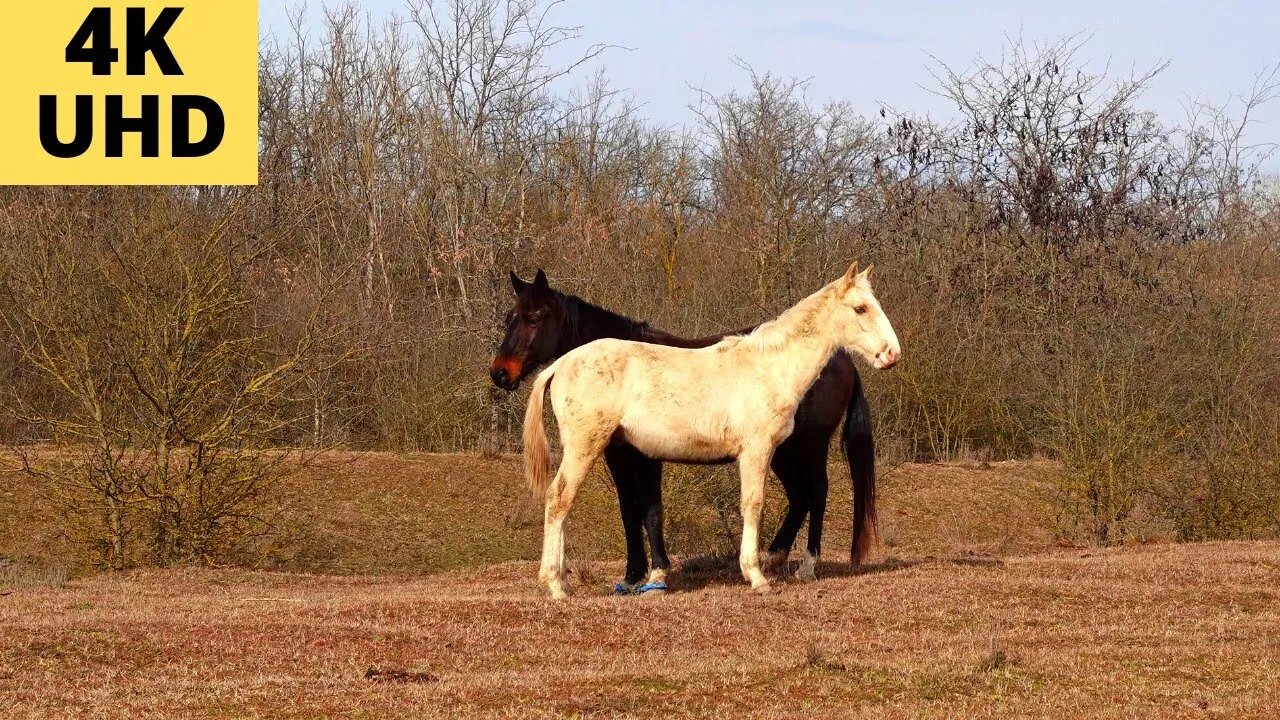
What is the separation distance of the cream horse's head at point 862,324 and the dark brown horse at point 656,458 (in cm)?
114

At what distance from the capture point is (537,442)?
11758mm

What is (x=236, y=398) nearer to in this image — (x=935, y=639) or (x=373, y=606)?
(x=373, y=606)

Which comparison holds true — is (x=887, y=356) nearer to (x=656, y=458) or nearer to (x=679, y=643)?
(x=656, y=458)

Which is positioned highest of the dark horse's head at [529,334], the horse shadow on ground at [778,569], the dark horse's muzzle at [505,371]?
the dark horse's head at [529,334]

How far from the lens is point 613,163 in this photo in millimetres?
51188

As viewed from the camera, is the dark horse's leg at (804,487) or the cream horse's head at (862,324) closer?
the cream horse's head at (862,324)

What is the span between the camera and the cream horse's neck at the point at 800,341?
467 inches

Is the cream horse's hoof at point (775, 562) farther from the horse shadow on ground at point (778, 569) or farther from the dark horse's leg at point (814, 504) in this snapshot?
the dark horse's leg at point (814, 504)

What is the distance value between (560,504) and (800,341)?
2.40 meters

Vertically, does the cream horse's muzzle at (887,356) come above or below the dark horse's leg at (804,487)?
above

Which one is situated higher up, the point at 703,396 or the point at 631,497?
the point at 703,396

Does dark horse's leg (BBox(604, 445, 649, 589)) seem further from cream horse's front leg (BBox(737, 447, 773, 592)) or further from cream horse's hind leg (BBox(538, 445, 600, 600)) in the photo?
cream horse's front leg (BBox(737, 447, 773, 592))

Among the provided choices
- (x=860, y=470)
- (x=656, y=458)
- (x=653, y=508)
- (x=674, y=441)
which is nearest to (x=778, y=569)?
(x=860, y=470)

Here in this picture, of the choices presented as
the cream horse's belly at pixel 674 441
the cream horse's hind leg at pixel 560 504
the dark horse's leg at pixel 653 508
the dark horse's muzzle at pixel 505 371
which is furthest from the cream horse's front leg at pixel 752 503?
the dark horse's muzzle at pixel 505 371
